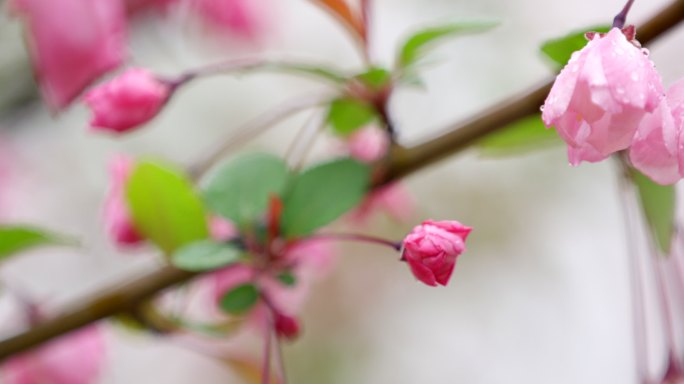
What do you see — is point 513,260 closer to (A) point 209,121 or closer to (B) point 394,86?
(A) point 209,121

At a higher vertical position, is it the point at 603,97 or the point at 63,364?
the point at 603,97

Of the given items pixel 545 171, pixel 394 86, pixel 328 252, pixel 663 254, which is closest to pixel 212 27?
pixel 328 252

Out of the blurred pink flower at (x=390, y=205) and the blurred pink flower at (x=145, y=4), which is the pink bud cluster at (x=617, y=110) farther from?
the blurred pink flower at (x=145, y=4)

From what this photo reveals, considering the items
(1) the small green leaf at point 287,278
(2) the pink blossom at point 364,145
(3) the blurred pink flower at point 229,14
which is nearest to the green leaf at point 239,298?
(1) the small green leaf at point 287,278

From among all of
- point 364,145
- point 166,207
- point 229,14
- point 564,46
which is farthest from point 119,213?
point 229,14

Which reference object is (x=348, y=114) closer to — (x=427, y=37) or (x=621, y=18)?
(x=427, y=37)
